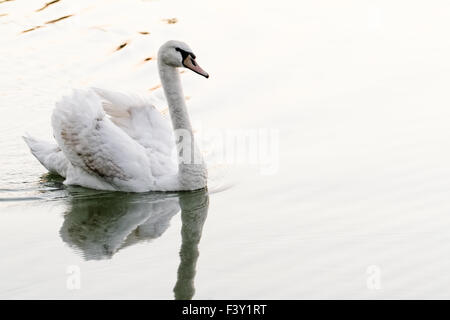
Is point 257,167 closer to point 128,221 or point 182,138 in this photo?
point 182,138

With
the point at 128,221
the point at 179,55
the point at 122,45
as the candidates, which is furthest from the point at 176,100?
the point at 122,45

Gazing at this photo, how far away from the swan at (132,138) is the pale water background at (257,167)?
0.23 m

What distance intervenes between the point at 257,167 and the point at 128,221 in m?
2.30

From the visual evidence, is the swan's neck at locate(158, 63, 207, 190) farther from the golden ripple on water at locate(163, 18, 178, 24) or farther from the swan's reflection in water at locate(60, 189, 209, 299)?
the golden ripple on water at locate(163, 18, 178, 24)

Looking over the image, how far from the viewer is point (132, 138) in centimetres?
1206

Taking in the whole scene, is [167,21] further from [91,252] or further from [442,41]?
[91,252]

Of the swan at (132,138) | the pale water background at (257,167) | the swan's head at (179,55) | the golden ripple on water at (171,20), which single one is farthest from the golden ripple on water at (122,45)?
the swan's head at (179,55)

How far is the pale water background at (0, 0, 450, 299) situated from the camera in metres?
9.26

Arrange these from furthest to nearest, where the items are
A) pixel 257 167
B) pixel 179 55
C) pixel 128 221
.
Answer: pixel 257 167 → pixel 179 55 → pixel 128 221

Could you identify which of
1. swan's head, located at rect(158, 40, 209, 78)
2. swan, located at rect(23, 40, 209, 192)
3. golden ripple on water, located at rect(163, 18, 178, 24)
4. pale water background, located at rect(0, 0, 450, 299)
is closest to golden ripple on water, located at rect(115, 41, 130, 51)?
pale water background, located at rect(0, 0, 450, 299)

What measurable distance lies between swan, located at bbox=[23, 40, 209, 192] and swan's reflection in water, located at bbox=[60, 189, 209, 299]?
0.19 m

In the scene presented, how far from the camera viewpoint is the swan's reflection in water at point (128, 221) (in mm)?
10180
